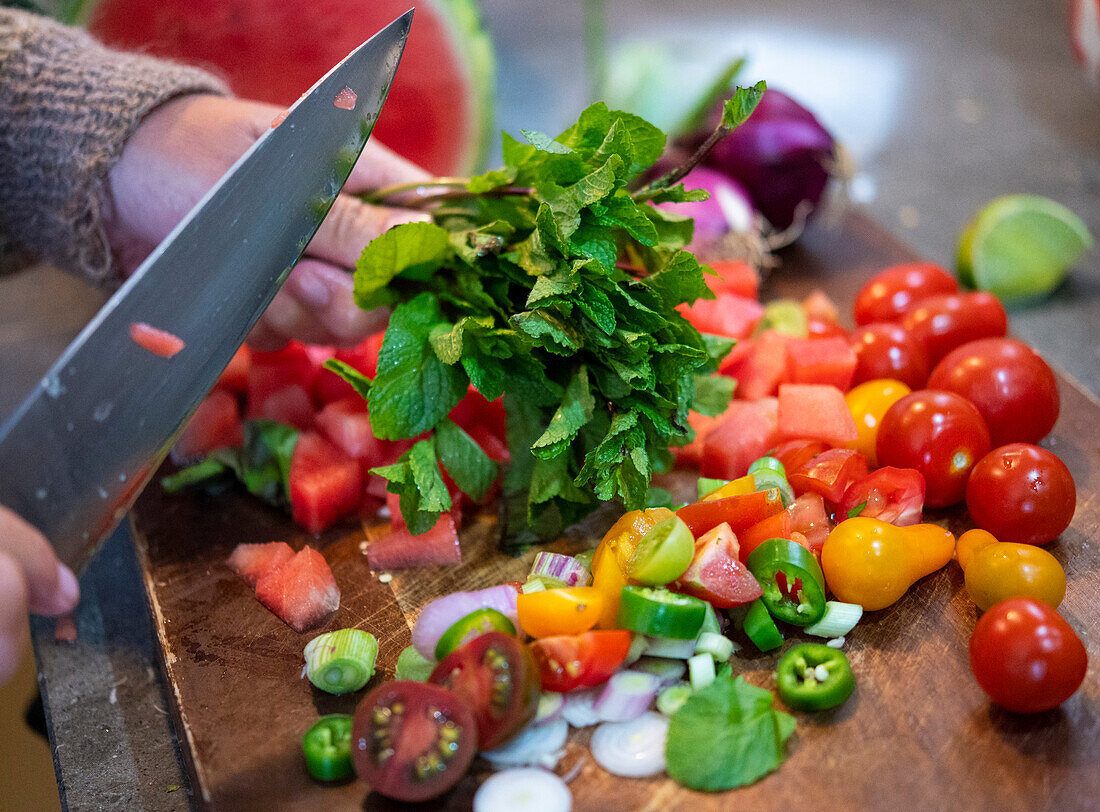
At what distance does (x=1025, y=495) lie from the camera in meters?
1.22

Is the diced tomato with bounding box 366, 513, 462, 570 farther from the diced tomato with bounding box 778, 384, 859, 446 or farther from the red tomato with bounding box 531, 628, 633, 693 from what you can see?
the diced tomato with bounding box 778, 384, 859, 446

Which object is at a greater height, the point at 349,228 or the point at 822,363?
the point at 349,228

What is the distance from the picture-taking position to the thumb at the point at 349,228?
1.40 m

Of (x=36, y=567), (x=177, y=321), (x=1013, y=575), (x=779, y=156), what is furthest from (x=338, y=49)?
(x=1013, y=575)

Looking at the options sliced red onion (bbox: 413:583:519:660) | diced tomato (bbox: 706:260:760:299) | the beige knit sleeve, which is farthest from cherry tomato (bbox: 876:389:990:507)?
the beige knit sleeve

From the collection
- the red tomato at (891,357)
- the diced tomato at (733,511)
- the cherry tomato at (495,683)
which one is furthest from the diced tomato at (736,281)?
the cherry tomato at (495,683)

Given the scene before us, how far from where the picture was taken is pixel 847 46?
3139 mm

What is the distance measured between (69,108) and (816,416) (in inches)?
50.2

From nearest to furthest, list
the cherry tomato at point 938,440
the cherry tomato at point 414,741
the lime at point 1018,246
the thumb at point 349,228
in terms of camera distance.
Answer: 1. the cherry tomato at point 414,741
2. the cherry tomato at point 938,440
3. the thumb at point 349,228
4. the lime at point 1018,246

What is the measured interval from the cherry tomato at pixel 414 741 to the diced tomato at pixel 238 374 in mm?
823

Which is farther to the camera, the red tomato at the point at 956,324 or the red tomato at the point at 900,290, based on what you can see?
the red tomato at the point at 900,290

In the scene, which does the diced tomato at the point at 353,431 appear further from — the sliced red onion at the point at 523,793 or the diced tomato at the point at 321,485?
the sliced red onion at the point at 523,793

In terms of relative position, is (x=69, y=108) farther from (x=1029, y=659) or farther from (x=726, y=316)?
(x=1029, y=659)

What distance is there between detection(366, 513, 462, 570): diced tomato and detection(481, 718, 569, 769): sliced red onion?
34 cm
